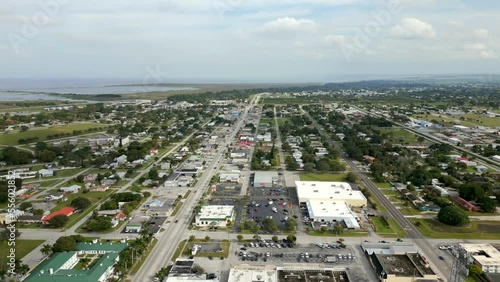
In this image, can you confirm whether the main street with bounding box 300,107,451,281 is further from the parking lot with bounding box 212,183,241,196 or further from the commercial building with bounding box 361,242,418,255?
the parking lot with bounding box 212,183,241,196

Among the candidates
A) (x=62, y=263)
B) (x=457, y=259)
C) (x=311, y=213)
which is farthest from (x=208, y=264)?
(x=457, y=259)

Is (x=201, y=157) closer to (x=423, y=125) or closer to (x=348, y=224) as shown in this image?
(x=348, y=224)

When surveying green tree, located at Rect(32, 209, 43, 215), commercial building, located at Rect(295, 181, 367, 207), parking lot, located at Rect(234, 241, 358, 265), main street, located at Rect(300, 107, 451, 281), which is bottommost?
main street, located at Rect(300, 107, 451, 281)

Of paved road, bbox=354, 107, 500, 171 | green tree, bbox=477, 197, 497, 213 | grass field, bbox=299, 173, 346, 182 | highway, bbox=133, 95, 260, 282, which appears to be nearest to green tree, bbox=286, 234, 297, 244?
highway, bbox=133, 95, 260, 282

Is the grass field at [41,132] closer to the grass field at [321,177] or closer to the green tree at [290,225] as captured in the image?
the grass field at [321,177]

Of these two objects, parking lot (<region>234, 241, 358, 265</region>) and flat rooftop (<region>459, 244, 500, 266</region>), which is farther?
parking lot (<region>234, 241, 358, 265</region>)
